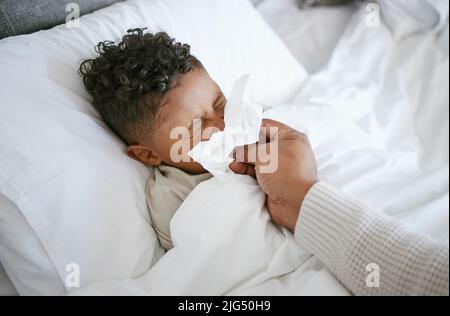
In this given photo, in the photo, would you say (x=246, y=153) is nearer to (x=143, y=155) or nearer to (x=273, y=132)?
(x=273, y=132)

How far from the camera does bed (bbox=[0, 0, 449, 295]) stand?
63 centimetres

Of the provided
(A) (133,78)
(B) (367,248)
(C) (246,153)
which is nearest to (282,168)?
(C) (246,153)

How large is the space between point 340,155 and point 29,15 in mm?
748

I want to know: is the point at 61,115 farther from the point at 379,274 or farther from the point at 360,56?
the point at 360,56

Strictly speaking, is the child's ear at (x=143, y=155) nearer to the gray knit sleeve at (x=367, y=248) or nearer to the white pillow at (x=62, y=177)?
the white pillow at (x=62, y=177)

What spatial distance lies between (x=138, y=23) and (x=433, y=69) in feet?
2.44

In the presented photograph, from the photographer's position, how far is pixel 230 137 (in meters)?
0.71

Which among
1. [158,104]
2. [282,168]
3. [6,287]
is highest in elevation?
[158,104]

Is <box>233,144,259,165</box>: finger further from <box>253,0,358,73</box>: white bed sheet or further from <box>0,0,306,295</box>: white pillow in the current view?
<box>253,0,358,73</box>: white bed sheet

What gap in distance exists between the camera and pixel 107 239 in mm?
691
